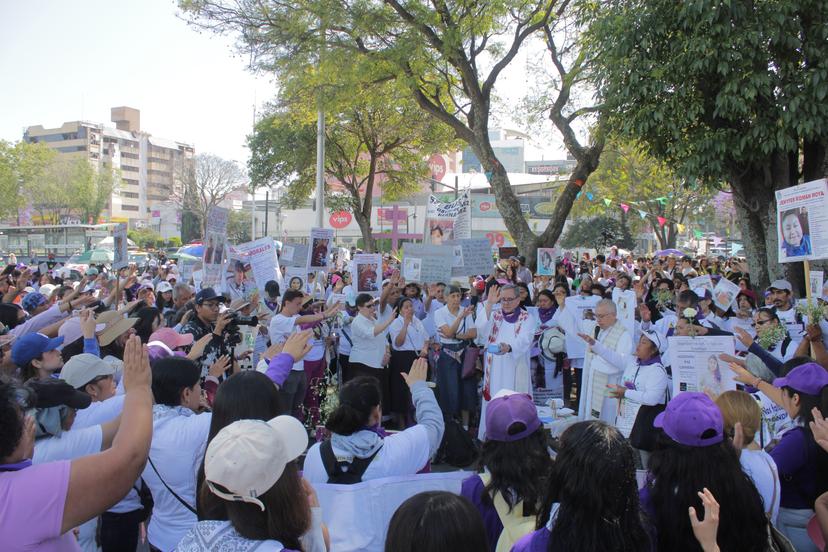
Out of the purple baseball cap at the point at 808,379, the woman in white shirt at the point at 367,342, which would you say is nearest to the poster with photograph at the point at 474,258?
the woman in white shirt at the point at 367,342

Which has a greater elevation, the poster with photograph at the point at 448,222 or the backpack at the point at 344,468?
the poster with photograph at the point at 448,222

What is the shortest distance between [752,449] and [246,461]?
2588 millimetres

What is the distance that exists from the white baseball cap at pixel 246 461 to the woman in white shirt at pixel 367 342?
18.7 ft

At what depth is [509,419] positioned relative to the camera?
2.71 m

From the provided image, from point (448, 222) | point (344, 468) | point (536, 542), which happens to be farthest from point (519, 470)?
point (448, 222)

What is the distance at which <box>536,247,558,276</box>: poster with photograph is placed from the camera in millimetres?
14383

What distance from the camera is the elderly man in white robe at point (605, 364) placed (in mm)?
5984

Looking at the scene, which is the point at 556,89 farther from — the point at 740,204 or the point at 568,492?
the point at 568,492

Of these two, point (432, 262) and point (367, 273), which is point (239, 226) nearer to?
point (367, 273)

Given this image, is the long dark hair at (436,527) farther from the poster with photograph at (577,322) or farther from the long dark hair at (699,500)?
the poster with photograph at (577,322)

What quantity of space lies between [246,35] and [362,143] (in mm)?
12786

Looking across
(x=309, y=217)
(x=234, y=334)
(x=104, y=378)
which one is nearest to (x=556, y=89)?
(x=234, y=334)

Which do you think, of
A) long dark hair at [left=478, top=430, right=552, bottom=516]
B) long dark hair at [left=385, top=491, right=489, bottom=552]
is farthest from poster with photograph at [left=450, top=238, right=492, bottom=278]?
long dark hair at [left=385, top=491, right=489, bottom=552]

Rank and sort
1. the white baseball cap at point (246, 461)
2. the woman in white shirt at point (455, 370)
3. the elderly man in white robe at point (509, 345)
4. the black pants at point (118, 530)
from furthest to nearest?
the woman in white shirt at point (455, 370) → the elderly man in white robe at point (509, 345) → the black pants at point (118, 530) → the white baseball cap at point (246, 461)
